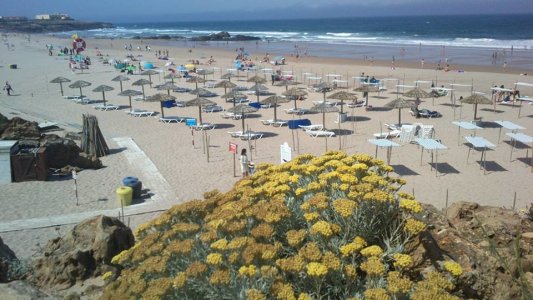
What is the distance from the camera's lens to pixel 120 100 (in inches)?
1091

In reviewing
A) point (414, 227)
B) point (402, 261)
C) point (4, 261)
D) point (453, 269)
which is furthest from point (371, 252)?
point (4, 261)

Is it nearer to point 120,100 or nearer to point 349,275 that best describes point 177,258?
point 349,275

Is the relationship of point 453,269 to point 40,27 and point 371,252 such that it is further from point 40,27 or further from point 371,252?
point 40,27

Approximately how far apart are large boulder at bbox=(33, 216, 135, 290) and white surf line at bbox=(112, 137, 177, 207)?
13.6 ft

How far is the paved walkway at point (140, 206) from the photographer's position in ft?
35.2

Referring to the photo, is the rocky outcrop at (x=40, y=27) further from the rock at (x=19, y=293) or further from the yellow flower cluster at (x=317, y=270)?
the yellow flower cluster at (x=317, y=270)

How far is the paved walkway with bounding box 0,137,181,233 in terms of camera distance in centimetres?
1073

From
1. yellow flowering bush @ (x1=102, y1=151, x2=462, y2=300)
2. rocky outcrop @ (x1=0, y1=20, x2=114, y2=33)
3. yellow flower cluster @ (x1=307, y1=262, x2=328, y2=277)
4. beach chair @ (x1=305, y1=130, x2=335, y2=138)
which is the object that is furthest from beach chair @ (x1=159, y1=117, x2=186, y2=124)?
rocky outcrop @ (x1=0, y1=20, x2=114, y2=33)

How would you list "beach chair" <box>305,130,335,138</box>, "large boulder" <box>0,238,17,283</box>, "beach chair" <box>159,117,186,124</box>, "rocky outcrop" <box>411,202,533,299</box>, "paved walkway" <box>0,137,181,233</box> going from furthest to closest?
"beach chair" <box>159,117,186,124</box> → "beach chair" <box>305,130,335,138</box> → "paved walkway" <box>0,137,181,233</box> → "large boulder" <box>0,238,17,283</box> → "rocky outcrop" <box>411,202,533,299</box>

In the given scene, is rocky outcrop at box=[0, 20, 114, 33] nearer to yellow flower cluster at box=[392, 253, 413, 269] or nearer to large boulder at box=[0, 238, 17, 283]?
large boulder at box=[0, 238, 17, 283]

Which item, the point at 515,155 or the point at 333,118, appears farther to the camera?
the point at 333,118

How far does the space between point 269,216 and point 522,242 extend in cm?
440

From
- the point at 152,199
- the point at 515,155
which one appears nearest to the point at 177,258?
the point at 152,199

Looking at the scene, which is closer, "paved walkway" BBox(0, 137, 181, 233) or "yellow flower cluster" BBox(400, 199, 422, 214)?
"yellow flower cluster" BBox(400, 199, 422, 214)
